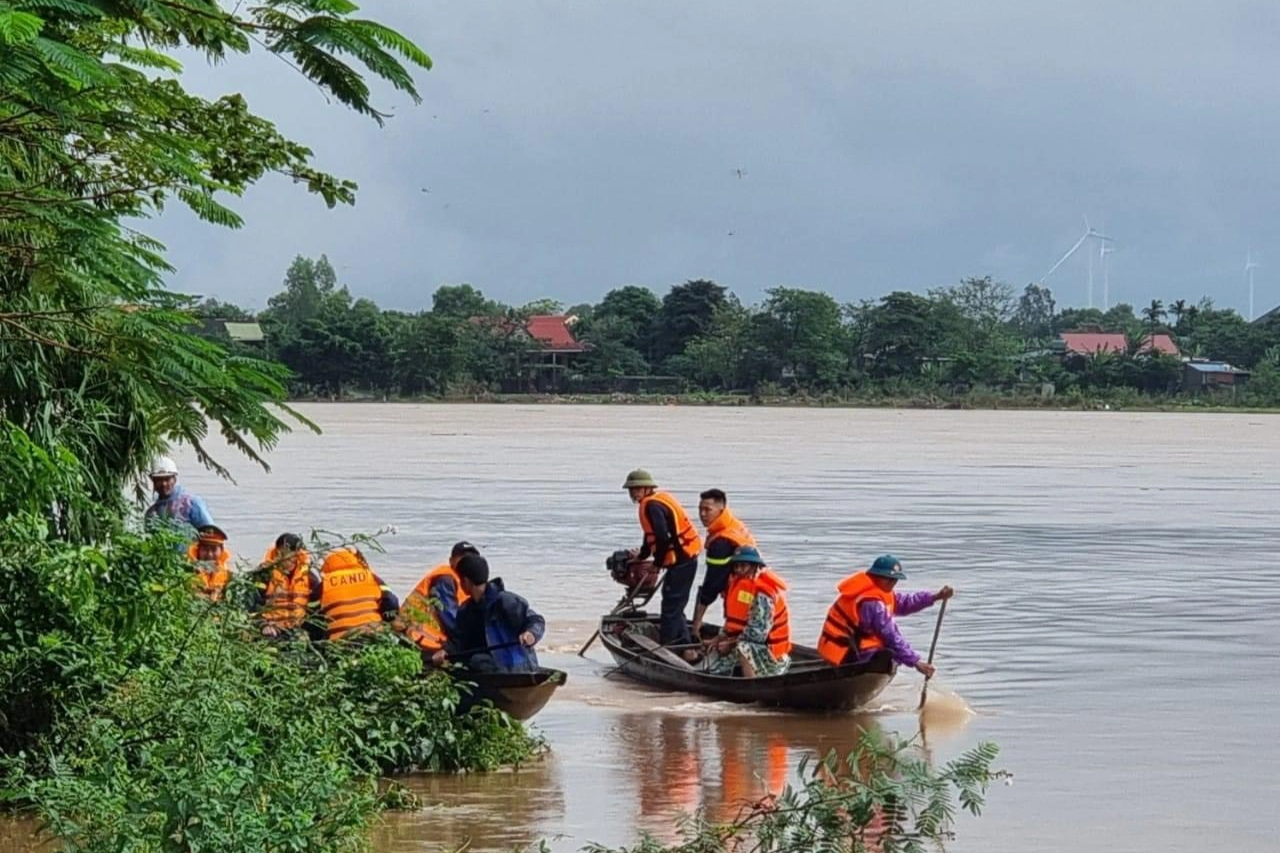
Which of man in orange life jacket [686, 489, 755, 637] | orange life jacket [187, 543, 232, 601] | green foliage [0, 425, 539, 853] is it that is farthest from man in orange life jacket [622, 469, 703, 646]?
green foliage [0, 425, 539, 853]

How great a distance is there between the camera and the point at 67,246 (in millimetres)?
8312

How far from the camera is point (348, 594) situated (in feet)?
41.7

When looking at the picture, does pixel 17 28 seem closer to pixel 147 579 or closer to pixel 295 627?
pixel 147 579

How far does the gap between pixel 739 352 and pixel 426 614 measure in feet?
357

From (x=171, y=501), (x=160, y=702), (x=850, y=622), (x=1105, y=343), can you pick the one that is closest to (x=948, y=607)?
(x=850, y=622)

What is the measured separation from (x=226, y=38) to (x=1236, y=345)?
128169 mm

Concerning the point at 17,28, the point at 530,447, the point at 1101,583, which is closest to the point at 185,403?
the point at 17,28

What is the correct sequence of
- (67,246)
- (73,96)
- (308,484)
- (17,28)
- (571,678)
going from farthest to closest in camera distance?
(308,484), (571,678), (67,246), (73,96), (17,28)

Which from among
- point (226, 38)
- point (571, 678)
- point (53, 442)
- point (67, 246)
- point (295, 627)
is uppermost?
point (226, 38)

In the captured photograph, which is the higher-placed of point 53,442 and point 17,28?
point 17,28

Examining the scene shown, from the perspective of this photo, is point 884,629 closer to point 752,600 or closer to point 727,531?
point 752,600

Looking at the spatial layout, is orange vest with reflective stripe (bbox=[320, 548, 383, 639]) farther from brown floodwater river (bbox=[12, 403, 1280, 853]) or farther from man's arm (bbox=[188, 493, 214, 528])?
man's arm (bbox=[188, 493, 214, 528])

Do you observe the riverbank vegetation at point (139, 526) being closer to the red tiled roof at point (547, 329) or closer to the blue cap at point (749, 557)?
the blue cap at point (749, 557)

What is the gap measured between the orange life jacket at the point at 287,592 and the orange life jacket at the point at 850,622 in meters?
4.04
